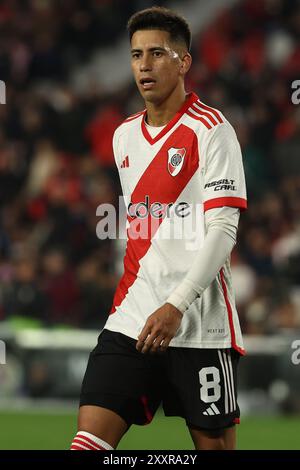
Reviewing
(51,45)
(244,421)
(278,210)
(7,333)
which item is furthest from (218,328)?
(51,45)

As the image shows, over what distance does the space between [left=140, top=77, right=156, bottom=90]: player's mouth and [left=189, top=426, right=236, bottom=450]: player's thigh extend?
1.32m

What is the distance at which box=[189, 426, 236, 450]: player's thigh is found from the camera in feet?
15.1

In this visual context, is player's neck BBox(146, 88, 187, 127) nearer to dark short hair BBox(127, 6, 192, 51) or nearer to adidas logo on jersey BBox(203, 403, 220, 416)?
dark short hair BBox(127, 6, 192, 51)

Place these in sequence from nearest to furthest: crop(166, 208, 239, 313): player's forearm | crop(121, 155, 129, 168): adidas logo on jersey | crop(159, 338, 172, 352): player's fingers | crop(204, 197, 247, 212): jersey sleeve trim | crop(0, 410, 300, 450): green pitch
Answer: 1. crop(159, 338, 172, 352): player's fingers
2. crop(166, 208, 239, 313): player's forearm
3. crop(204, 197, 247, 212): jersey sleeve trim
4. crop(121, 155, 129, 168): adidas logo on jersey
5. crop(0, 410, 300, 450): green pitch

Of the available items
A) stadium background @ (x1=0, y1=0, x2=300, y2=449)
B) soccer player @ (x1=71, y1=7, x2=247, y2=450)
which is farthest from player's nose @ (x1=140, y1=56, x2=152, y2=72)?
stadium background @ (x1=0, y1=0, x2=300, y2=449)

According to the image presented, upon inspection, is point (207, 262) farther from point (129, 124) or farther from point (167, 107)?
point (129, 124)

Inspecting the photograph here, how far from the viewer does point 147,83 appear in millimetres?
4770

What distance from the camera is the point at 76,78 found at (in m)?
16.0

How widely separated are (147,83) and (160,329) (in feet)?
3.35

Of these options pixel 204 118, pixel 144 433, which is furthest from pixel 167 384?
pixel 144 433

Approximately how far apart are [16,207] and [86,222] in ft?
→ 3.34

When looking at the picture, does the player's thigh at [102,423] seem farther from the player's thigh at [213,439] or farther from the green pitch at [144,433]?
the green pitch at [144,433]

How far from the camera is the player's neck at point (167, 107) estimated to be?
4848 millimetres

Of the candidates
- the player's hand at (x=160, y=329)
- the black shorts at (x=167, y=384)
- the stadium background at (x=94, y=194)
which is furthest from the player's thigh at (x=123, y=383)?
the stadium background at (x=94, y=194)
